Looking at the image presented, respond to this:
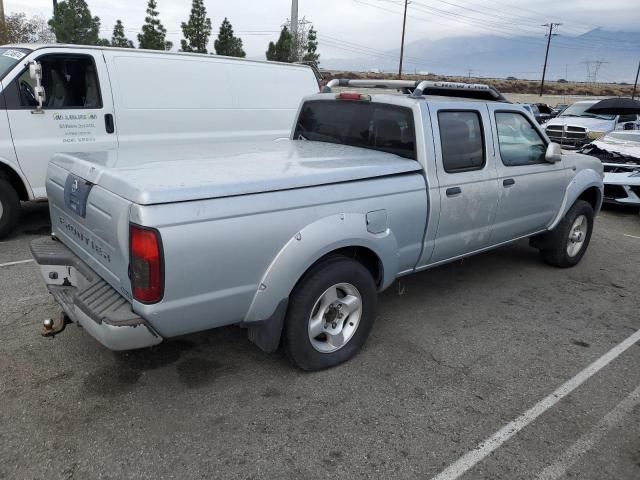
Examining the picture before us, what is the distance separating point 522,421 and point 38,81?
224 inches

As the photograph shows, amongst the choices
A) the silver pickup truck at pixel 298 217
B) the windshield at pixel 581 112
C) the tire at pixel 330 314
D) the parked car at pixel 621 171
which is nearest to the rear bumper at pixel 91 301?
the silver pickup truck at pixel 298 217

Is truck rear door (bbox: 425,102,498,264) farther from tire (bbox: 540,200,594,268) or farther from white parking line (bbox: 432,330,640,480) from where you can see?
tire (bbox: 540,200,594,268)

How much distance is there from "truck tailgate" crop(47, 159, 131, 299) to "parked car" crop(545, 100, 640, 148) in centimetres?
1418

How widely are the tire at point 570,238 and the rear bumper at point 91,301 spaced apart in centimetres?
439

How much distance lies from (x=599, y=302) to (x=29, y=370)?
4.79 metres

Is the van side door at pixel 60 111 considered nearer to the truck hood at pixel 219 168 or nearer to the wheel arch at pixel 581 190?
the truck hood at pixel 219 168

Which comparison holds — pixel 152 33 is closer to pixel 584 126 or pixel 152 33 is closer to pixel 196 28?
pixel 196 28

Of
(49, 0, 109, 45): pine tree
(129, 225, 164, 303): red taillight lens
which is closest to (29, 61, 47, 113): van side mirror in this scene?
(129, 225, 164, 303): red taillight lens

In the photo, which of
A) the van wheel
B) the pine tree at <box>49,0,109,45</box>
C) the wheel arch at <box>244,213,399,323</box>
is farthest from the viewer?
the pine tree at <box>49,0,109,45</box>

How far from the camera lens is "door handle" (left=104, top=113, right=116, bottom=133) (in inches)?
245

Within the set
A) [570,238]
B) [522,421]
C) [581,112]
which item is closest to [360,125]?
[522,421]

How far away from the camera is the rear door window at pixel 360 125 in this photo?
12.9 ft

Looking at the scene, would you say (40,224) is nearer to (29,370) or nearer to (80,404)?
(29,370)

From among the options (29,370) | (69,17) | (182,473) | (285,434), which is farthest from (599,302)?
(69,17)
